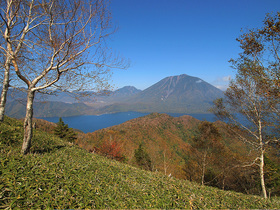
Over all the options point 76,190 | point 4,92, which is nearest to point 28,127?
point 76,190

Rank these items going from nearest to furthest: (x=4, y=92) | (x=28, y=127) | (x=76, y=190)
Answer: (x=76, y=190) → (x=28, y=127) → (x=4, y=92)

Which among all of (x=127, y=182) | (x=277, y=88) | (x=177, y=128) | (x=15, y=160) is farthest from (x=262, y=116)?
(x=177, y=128)

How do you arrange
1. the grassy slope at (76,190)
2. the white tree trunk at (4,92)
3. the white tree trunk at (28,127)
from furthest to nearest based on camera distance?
the white tree trunk at (4,92)
the white tree trunk at (28,127)
the grassy slope at (76,190)

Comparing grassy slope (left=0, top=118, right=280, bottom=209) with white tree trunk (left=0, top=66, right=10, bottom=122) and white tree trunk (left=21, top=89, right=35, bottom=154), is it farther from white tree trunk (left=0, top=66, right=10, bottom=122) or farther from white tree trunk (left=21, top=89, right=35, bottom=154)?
white tree trunk (left=0, top=66, right=10, bottom=122)

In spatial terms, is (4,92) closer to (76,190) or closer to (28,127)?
(28,127)

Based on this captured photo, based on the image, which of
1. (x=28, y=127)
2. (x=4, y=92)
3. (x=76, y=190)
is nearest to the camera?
(x=76, y=190)

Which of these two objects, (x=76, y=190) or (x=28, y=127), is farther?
(x=28, y=127)

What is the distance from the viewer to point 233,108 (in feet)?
28.4

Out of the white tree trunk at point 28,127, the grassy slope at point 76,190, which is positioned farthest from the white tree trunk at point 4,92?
the grassy slope at point 76,190

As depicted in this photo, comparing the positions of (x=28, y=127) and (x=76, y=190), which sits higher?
(x=28, y=127)

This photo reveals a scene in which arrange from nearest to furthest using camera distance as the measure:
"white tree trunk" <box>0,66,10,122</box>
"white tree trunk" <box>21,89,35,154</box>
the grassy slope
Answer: the grassy slope, "white tree trunk" <box>21,89,35,154</box>, "white tree trunk" <box>0,66,10,122</box>

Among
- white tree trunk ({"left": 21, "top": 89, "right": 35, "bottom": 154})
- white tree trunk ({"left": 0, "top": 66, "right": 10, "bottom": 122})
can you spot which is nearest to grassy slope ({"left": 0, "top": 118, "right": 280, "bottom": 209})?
white tree trunk ({"left": 21, "top": 89, "right": 35, "bottom": 154})

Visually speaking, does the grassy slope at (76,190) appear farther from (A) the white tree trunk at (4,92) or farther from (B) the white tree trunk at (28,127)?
(A) the white tree trunk at (4,92)

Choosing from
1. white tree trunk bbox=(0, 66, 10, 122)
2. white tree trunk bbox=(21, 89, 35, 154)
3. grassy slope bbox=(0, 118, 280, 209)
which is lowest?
grassy slope bbox=(0, 118, 280, 209)
